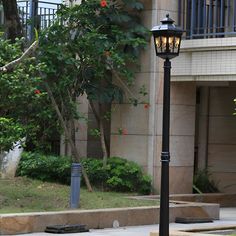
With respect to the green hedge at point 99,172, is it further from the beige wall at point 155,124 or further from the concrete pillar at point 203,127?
the concrete pillar at point 203,127

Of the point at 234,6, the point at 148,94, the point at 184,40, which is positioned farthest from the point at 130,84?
the point at 234,6

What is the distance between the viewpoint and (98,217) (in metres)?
15.4

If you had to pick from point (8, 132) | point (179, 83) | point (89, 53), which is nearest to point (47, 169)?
point (89, 53)

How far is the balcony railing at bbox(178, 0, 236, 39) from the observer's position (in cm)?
1920

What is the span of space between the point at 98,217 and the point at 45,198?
1.58m

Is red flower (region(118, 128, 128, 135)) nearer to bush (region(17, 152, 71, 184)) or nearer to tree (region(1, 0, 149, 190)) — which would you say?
tree (region(1, 0, 149, 190))

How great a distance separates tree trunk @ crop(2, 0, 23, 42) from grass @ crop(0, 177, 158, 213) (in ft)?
11.1

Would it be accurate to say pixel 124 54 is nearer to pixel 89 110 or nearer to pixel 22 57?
pixel 89 110

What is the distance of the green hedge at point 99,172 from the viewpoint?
18641 mm

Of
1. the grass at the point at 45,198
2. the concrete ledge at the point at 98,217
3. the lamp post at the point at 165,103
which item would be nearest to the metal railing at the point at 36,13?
the grass at the point at 45,198

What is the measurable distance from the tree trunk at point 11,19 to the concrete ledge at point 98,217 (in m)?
5.15

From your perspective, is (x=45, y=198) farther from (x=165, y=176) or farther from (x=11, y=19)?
(x=165, y=176)

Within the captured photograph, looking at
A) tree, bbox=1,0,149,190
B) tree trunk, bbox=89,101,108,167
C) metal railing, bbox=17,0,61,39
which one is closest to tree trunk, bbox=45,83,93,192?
tree, bbox=1,0,149,190

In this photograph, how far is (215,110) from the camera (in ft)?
71.1
